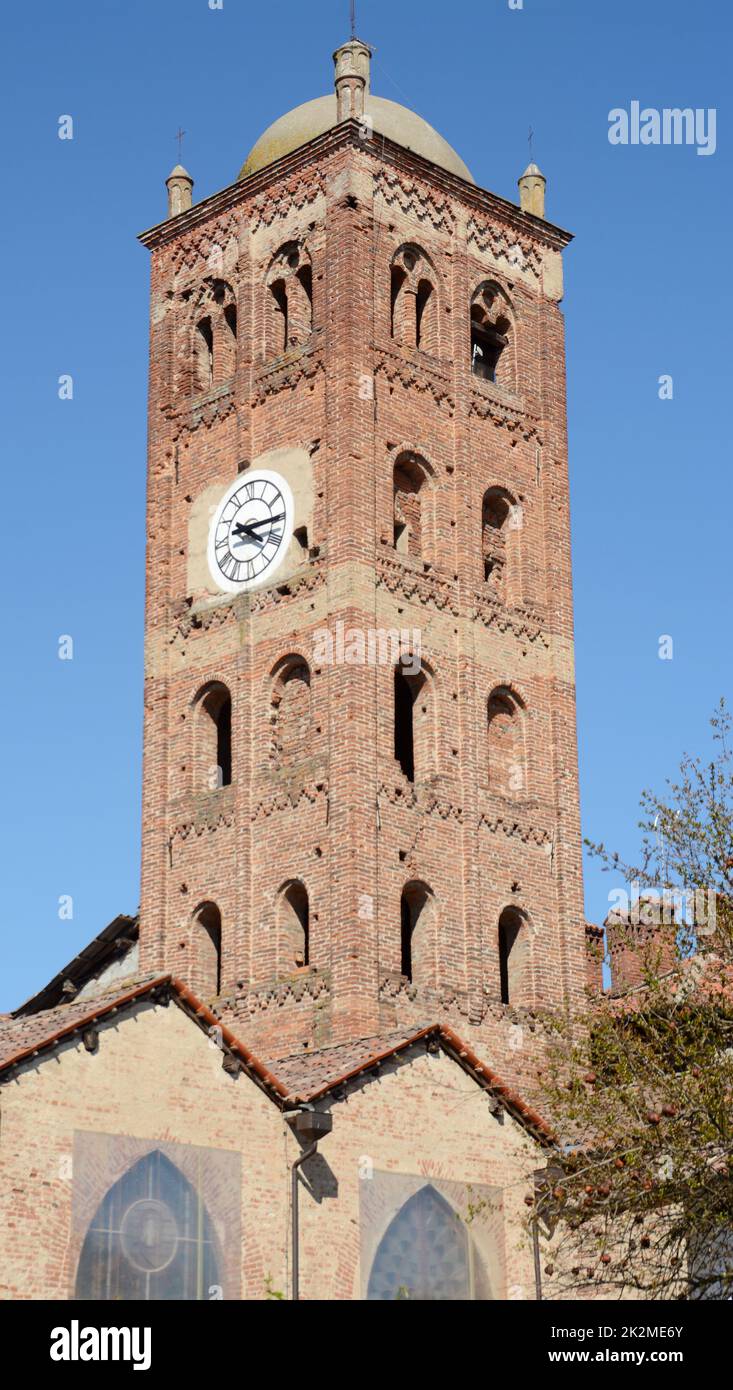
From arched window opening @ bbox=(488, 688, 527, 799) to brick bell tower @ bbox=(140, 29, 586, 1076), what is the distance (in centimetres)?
6

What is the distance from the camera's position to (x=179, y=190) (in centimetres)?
4862

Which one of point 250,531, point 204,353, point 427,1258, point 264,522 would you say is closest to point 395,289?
point 204,353

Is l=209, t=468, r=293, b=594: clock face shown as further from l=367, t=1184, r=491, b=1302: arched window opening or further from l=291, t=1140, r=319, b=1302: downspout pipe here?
l=291, t=1140, r=319, b=1302: downspout pipe

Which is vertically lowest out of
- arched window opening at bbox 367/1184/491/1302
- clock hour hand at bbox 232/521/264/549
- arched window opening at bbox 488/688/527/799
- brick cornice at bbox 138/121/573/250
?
arched window opening at bbox 367/1184/491/1302

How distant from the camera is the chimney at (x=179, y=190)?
48594 millimetres

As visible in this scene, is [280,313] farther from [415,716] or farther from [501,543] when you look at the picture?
[415,716]

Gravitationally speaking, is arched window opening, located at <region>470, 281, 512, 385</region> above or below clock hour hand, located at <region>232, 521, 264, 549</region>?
above

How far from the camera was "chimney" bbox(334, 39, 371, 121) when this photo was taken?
148ft

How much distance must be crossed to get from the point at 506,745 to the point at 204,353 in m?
10.5

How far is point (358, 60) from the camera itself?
45812 millimetres

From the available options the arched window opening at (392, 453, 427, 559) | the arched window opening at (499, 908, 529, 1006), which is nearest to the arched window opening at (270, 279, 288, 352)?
the arched window opening at (392, 453, 427, 559)

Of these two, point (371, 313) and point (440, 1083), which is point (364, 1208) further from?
point (371, 313)

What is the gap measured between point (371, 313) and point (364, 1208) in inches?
752
